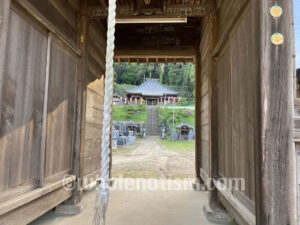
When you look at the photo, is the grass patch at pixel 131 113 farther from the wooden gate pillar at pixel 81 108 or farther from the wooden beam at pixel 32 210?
the wooden beam at pixel 32 210

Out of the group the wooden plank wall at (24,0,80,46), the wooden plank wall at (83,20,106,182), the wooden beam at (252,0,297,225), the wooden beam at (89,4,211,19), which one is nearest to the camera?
the wooden beam at (252,0,297,225)

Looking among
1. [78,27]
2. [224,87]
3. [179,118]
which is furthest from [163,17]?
[179,118]

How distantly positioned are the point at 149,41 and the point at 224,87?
297 cm

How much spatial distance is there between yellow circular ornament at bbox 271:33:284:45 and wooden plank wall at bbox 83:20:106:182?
Result: 287cm

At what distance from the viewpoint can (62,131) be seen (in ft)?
9.29

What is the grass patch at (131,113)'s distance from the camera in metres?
33.5

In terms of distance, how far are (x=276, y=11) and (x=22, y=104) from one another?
211 cm

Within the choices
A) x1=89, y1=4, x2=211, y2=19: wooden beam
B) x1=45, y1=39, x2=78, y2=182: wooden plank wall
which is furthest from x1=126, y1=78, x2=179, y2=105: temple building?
x1=45, y1=39, x2=78, y2=182: wooden plank wall

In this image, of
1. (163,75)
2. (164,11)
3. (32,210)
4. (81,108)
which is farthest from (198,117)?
(163,75)

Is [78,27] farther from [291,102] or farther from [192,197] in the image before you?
[192,197]

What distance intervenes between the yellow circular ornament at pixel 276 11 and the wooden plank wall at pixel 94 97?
113 inches

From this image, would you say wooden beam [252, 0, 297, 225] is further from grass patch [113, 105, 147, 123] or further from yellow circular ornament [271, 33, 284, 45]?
grass patch [113, 105, 147, 123]

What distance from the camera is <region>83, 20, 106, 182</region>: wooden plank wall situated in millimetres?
3670

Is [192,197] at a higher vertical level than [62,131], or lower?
lower
